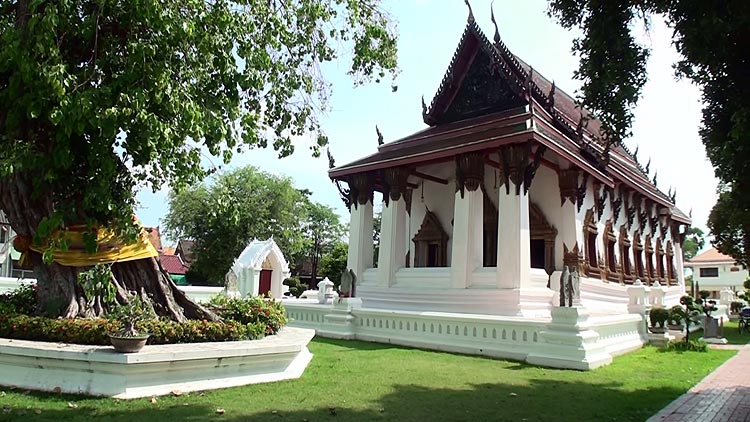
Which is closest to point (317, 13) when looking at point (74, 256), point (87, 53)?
point (87, 53)

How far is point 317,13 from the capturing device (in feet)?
21.7

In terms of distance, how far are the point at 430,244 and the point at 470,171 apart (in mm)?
3842

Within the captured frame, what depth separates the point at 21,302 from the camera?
6969mm

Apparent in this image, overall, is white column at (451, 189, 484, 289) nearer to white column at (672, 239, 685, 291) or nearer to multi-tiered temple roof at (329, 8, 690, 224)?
multi-tiered temple roof at (329, 8, 690, 224)

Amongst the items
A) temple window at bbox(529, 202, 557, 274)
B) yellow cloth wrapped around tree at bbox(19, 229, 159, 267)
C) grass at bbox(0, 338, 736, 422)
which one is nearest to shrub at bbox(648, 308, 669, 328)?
temple window at bbox(529, 202, 557, 274)

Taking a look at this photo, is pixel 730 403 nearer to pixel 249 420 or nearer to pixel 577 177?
pixel 249 420

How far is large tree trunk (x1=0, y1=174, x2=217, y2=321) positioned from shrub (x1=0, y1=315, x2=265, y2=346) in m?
0.41

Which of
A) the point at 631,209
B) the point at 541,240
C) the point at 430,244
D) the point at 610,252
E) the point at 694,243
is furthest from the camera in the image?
the point at 694,243

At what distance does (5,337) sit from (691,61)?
737cm

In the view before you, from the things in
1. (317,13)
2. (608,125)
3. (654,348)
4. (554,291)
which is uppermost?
(317,13)

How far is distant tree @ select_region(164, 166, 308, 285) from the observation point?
3244cm

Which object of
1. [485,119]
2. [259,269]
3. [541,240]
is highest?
[485,119]

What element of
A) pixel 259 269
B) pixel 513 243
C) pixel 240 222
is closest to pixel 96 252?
pixel 513 243

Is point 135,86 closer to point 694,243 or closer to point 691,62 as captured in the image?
point 691,62
